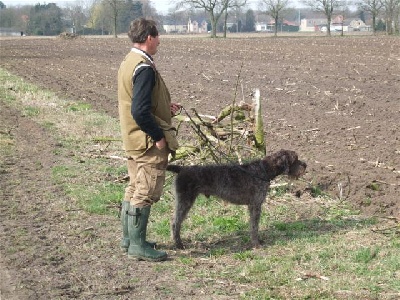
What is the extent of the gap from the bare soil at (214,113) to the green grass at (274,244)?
0.99 ft

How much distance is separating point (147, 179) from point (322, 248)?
6.78ft

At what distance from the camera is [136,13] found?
4156 inches

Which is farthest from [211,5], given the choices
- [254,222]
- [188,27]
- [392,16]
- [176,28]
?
[254,222]

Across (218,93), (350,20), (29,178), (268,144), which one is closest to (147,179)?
(29,178)

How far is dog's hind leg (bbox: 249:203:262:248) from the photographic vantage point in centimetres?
739

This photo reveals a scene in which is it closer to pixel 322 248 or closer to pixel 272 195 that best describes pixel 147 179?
pixel 322 248

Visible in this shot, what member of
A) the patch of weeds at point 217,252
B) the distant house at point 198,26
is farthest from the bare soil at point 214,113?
the distant house at point 198,26

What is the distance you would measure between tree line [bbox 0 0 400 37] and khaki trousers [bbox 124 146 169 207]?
2923 inches

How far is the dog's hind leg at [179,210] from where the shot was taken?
7.31 metres

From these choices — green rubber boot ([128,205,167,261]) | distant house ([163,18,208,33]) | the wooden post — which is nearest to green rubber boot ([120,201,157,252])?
green rubber boot ([128,205,167,261])

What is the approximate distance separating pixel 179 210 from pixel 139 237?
0.65 m

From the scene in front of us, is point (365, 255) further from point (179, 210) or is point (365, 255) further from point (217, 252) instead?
point (179, 210)

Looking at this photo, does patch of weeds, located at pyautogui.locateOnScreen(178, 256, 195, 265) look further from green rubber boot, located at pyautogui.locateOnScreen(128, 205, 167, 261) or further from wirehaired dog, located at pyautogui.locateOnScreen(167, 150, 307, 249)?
wirehaired dog, located at pyautogui.locateOnScreen(167, 150, 307, 249)

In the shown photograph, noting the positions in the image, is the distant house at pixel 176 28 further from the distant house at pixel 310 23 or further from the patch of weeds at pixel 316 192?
the patch of weeds at pixel 316 192
